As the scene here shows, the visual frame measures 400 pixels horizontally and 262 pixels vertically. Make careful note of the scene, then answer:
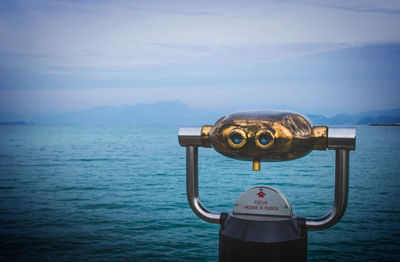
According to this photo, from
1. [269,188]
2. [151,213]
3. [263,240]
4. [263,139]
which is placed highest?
[263,139]

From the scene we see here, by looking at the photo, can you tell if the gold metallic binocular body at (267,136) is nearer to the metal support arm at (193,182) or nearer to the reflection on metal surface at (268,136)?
the reflection on metal surface at (268,136)

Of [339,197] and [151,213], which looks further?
[151,213]

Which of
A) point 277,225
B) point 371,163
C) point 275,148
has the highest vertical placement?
point 275,148

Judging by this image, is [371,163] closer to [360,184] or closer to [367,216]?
[360,184]

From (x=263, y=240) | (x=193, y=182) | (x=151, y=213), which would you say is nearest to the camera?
(x=263, y=240)

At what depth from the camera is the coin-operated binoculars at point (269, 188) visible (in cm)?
103

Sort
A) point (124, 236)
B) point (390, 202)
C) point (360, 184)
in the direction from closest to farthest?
point (124, 236)
point (390, 202)
point (360, 184)

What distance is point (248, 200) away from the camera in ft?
3.60

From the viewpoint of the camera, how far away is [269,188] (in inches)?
42.8

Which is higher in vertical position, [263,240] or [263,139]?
[263,139]

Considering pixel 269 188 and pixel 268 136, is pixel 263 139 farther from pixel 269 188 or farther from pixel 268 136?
pixel 269 188

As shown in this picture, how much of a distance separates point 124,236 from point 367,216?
6.18 metres

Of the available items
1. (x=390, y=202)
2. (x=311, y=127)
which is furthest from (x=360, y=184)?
(x=311, y=127)

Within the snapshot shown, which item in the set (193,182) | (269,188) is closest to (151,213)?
(193,182)
